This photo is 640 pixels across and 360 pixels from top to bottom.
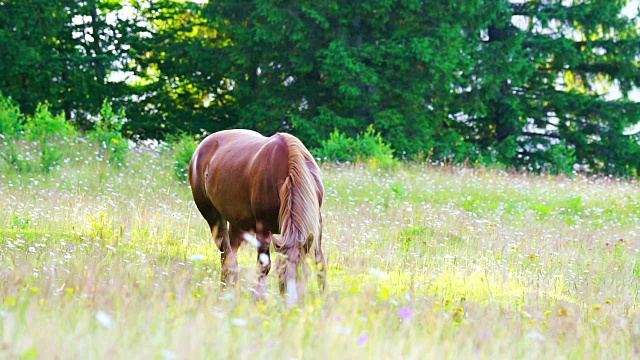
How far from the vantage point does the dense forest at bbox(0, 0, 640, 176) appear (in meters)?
21.9

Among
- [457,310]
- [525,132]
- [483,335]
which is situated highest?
[483,335]

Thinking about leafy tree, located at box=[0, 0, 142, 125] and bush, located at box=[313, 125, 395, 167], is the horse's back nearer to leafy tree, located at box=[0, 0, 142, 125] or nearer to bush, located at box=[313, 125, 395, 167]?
bush, located at box=[313, 125, 395, 167]

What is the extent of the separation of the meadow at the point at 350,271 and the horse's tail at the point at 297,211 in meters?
0.31

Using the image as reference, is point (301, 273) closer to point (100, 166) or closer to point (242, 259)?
point (242, 259)

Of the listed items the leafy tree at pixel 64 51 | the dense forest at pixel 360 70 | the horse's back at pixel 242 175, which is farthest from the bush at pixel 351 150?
the leafy tree at pixel 64 51

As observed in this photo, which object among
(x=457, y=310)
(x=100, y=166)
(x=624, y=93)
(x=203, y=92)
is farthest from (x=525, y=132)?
(x=457, y=310)

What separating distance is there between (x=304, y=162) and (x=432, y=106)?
Result: 18.7 meters

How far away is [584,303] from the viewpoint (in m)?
6.39

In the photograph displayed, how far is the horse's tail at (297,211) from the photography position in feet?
16.1

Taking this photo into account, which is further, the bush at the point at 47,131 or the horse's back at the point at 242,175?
the bush at the point at 47,131

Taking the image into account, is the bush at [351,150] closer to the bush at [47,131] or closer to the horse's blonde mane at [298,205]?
the bush at [47,131]

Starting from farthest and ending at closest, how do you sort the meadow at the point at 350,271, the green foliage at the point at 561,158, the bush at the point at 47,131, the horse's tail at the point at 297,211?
the green foliage at the point at 561,158, the bush at the point at 47,131, the horse's tail at the point at 297,211, the meadow at the point at 350,271

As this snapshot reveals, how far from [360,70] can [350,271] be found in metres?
14.8

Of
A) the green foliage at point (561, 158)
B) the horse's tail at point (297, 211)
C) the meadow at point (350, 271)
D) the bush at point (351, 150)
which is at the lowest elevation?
the green foliage at point (561, 158)
